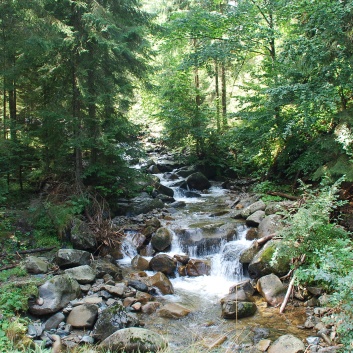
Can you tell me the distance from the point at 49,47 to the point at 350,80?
782 cm

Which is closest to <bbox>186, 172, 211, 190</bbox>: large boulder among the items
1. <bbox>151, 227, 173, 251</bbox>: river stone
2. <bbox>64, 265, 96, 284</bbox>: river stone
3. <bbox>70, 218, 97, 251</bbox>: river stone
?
<bbox>151, 227, 173, 251</bbox>: river stone

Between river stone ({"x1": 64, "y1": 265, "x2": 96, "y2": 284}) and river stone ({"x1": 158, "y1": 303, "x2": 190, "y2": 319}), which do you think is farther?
river stone ({"x1": 64, "y1": 265, "x2": 96, "y2": 284})

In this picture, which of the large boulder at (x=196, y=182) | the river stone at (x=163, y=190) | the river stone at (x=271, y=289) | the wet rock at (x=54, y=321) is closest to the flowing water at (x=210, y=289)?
the river stone at (x=271, y=289)

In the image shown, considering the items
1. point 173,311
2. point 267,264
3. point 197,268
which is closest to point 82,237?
point 197,268

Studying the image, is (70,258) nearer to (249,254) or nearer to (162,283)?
(162,283)

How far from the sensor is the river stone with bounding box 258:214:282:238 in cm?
870

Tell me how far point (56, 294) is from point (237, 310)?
3.63 m

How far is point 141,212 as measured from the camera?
12.2 meters

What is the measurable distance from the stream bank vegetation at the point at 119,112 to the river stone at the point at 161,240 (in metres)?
1.16

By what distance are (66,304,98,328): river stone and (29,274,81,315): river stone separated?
356 mm

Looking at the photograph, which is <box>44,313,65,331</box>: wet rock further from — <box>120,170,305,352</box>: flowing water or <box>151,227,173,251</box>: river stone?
<box>151,227,173,251</box>: river stone

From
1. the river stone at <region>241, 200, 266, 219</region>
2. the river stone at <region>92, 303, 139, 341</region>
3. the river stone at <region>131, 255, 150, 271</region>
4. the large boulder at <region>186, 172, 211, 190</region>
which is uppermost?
the large boulder at <region>186, 172, 211, 190</region>

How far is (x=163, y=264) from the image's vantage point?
859 cm

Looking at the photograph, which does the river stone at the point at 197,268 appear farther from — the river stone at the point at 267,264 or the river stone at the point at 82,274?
the river stone at the point at 82,274
